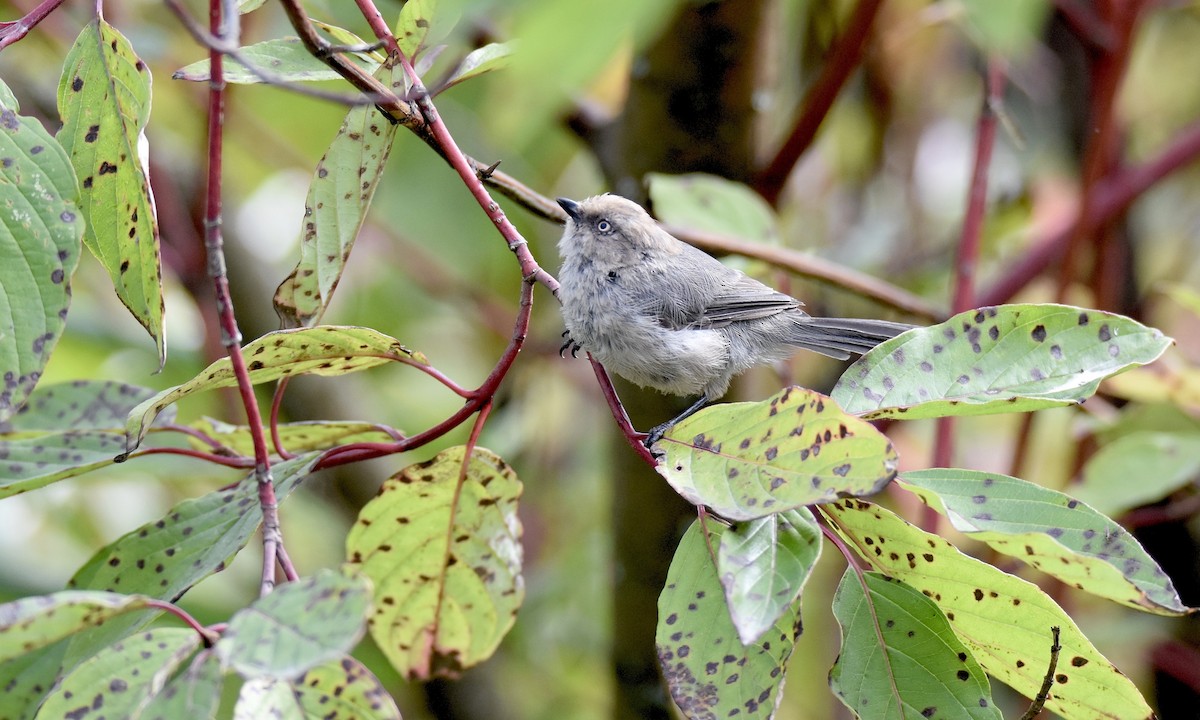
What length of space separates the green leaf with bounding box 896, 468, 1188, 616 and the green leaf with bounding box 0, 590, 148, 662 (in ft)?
2.93

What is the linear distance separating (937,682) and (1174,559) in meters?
2.61

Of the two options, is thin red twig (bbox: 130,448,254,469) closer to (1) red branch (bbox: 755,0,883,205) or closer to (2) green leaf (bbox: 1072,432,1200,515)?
(1) red branch (bbox: 755,0,883,205)

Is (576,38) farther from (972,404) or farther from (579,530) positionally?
(579,530)

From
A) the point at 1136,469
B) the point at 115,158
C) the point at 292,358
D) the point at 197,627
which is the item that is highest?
the point at 115,158

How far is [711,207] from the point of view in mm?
2430

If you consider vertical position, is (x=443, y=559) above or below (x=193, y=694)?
below

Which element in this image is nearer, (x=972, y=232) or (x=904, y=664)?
(x=904, y=664)

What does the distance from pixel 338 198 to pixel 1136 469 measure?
1.76m

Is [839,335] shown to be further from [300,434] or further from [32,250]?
[32,250]

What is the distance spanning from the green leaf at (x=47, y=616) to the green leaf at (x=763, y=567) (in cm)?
62

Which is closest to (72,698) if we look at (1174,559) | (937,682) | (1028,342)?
(937,682)

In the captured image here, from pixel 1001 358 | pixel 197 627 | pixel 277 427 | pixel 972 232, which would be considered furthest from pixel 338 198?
pixel 972 232

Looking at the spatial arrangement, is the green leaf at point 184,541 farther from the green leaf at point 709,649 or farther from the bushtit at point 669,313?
the bushtit at point 669,313

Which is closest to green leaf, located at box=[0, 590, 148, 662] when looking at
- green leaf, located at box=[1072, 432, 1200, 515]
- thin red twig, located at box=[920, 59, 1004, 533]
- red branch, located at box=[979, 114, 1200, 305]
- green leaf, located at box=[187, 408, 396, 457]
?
green leaf, located at box=[187, 408, 396, 457]
